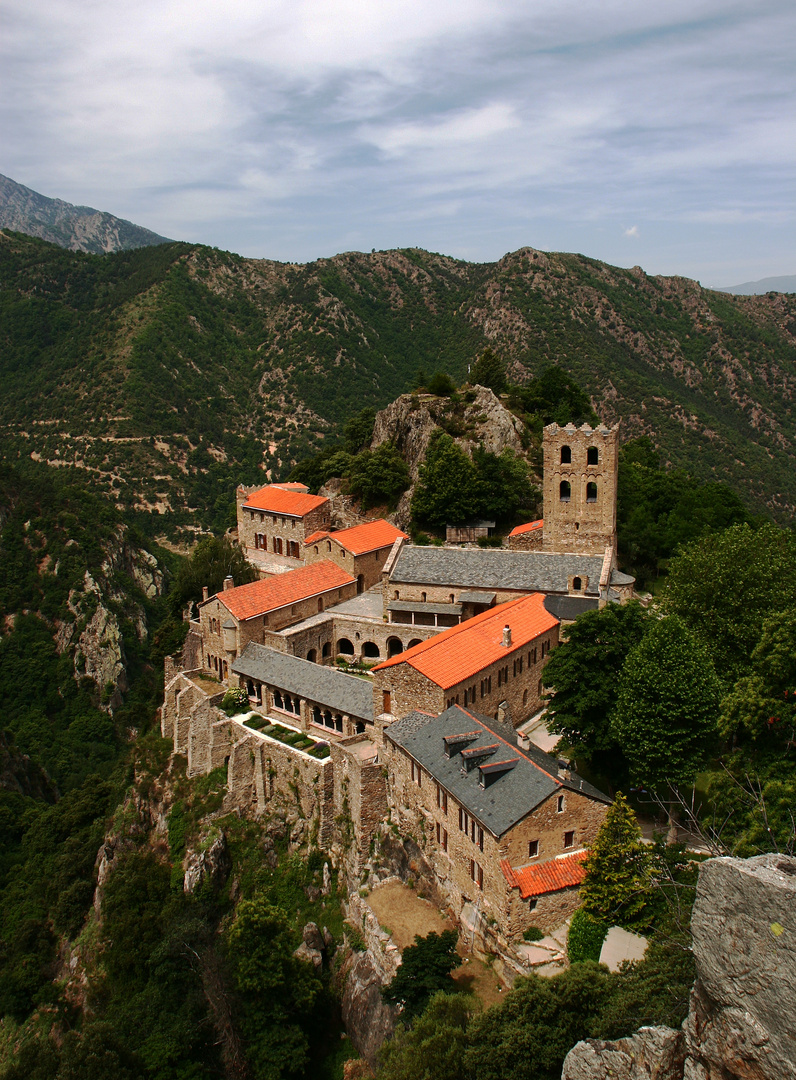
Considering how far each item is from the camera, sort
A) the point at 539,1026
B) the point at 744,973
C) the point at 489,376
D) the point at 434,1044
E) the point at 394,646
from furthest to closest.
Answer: the point at 489,376 < the point at 394,646 < the point at 434,1044 < the point at 539,1026 < the point at 744,973

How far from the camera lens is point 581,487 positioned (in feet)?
165

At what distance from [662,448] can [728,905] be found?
113576 millimetres

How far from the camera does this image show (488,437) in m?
66.9

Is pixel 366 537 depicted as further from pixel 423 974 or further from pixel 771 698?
pixel 771 698

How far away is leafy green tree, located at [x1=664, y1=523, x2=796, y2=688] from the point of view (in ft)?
112

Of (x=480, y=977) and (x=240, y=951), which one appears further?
(x=240, y=951)

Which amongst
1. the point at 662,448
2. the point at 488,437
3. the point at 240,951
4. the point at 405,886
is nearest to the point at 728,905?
the point at 405,886

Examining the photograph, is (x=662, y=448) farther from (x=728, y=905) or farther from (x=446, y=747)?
(x=728, y=905)

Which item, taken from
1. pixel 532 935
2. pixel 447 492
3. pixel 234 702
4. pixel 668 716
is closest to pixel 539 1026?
pixel 532 935

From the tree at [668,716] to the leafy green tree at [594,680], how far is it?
1654 millimetres

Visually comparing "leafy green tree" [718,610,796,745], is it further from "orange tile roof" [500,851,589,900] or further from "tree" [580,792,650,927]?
"orange tile roof" [500,851,589,900]

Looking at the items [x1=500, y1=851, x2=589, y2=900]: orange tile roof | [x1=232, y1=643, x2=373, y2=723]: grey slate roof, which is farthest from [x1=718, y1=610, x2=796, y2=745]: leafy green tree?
[x1=232, y1=643, x2=373, y2=723]: grey slate roof

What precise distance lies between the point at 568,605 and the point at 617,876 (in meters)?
20.7

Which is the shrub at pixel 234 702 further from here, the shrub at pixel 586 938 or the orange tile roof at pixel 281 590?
the shrub at pixel 586 938
